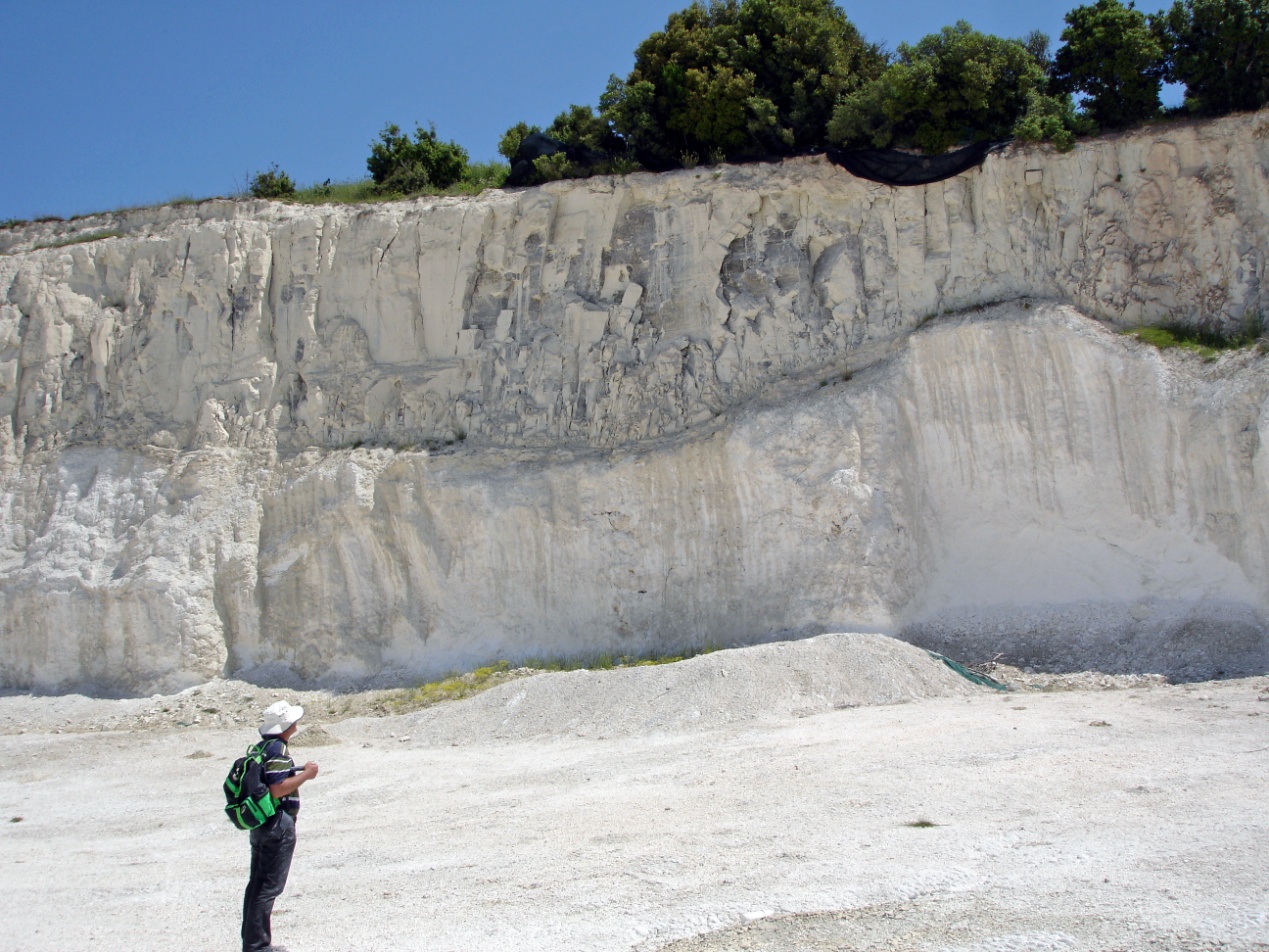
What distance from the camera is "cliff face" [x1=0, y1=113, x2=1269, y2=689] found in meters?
15.5

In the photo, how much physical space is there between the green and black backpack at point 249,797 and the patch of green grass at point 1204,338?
14.0 m

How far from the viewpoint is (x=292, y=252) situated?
20.6m

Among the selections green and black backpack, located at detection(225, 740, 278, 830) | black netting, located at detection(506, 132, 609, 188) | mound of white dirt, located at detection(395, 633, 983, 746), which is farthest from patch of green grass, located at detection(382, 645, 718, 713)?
black netting, located at detection(506, 132, 609, 188)

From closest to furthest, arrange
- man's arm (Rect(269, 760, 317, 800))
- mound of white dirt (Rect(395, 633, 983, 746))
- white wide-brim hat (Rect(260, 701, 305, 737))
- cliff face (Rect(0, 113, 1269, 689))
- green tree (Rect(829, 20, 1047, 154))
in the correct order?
1. man's arm (Rect(269, 760, 317, 800))
2. white wide-brim hat (Rect(260, 701, 305, 737))
3. mound of white dirt (Rect(395, 633, 983, 746))
4. cliff face (Rect(0, 113, 1269, 689))
5. green tree (Rect(829, 20, 1047, 154))

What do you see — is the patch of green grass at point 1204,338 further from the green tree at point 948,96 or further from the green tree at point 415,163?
the green tree at point 415,163

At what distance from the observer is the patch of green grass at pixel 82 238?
71.5ft

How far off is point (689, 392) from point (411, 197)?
747 centimetres

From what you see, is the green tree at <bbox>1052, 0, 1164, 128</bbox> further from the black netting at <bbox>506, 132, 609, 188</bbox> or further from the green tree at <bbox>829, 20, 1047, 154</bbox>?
the black netting at <bbox>506, 132, 609, 188</bbox>

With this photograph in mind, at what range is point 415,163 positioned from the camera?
2319 centimetres

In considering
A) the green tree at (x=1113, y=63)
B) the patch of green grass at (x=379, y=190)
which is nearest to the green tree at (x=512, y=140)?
the patch of green grass at (x=379, y=190)

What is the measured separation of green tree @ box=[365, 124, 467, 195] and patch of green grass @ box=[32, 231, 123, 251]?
18.2 ft

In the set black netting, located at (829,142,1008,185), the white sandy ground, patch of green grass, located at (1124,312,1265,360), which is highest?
black netting, located at (829,142,1008,185)

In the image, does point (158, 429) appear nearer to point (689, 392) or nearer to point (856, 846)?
point (689, 392)

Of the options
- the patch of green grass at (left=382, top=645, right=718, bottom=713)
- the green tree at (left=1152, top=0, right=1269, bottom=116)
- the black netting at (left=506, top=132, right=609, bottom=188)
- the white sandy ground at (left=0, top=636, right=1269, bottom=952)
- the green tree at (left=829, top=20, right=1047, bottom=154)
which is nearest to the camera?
the white sandy ground at (left=0, top=636, right=1269, bottom=952)
